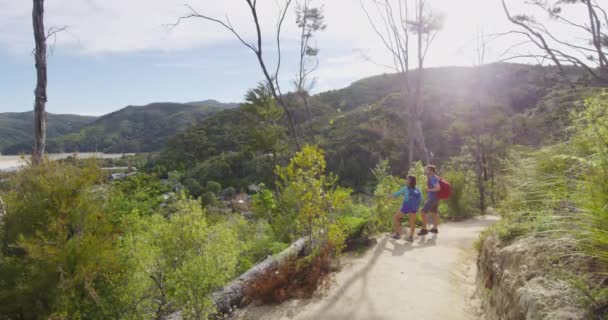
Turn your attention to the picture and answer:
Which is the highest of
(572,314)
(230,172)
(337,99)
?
(337,99)

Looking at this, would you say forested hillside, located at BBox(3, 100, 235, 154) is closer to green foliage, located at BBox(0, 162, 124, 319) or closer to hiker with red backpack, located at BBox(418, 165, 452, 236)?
hiker with red backpack, located at BBox(418, 165, 452, 236)

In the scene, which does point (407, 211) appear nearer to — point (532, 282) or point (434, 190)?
point (434, 190)

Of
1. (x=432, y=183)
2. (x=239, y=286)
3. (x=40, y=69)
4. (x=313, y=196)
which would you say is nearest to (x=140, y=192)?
(x=40, y=69)

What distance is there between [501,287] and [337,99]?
81.9 metres

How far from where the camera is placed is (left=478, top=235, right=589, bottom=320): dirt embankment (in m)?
2.21

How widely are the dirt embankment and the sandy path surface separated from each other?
55cm

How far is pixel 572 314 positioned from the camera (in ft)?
6.75

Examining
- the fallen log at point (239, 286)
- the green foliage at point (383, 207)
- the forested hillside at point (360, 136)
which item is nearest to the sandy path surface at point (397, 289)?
the fallen log at point (239, 286)

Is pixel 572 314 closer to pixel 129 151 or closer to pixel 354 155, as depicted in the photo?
pixel 354 155

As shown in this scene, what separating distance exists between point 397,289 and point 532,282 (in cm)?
213

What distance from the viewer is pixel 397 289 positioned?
4.55 m

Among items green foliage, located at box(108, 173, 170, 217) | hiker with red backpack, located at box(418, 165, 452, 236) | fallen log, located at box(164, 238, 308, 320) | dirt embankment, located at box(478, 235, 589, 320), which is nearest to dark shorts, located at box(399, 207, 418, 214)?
hiker with red backpack, located at box(418, 165, 452, 236)

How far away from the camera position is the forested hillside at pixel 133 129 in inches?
3848

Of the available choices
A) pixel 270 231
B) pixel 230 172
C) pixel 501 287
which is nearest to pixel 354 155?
pixel 230 172
